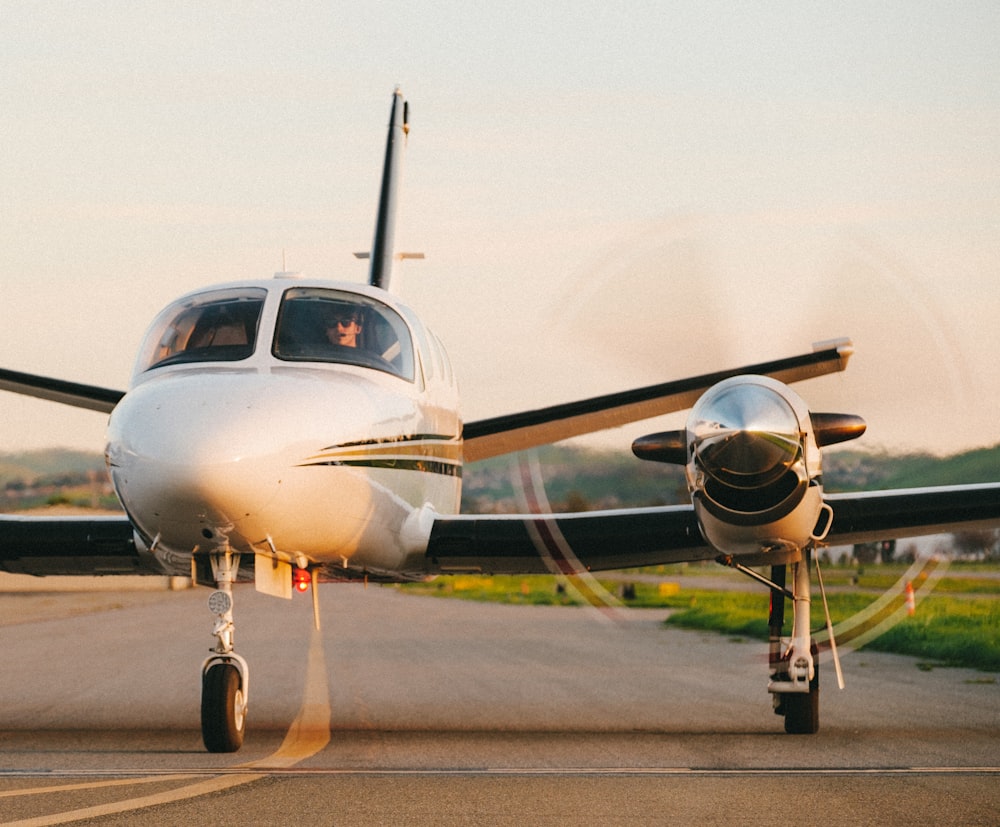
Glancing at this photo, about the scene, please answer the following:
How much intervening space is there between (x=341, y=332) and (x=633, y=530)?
2870mm

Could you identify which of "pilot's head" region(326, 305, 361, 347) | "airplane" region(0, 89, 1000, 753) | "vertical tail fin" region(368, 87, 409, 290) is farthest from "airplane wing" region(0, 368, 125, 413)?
"vertical tail fin" region(368, 87, 409, 290)

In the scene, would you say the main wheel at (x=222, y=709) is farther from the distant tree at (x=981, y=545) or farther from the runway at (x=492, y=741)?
the distant tree at (x=981, y=545)

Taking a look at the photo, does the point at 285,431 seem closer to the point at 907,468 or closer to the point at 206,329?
the point at 206,329

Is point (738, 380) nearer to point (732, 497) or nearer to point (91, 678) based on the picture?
point (732, 497)

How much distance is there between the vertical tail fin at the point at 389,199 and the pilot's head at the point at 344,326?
22.4 feet

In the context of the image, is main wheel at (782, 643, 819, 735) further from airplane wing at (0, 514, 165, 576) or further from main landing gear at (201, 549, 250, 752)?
airplane wing at (0, 514, 165, 576)

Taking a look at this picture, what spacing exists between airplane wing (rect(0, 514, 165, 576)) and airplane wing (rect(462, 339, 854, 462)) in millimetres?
3550

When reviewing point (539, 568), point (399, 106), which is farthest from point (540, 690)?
point (399, 106)

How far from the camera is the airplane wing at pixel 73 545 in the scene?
1176 cm

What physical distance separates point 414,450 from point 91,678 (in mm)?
6685

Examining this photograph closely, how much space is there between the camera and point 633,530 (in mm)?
11578

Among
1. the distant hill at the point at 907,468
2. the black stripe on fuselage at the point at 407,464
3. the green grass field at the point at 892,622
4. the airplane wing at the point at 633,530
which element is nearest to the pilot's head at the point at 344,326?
the black stripe on fuselage at the point at 407,464

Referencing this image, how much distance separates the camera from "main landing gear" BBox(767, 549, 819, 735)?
428 inches

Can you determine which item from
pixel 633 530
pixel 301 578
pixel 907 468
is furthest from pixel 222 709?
pixel 907 468
